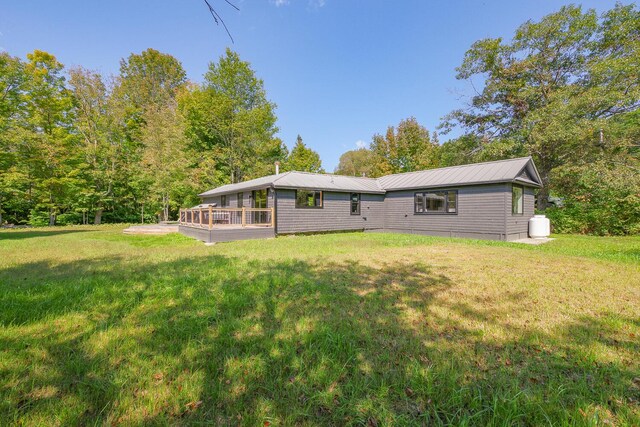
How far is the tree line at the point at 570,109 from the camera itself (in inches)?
527

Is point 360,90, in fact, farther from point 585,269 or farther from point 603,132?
point 585,269

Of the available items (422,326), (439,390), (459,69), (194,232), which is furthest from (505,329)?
(459,69)

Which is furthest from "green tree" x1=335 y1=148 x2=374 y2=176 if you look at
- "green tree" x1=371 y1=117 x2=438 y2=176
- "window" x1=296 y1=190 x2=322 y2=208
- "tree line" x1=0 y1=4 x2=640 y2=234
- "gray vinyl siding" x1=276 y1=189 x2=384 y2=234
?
"window" x1=296 y1=190 x2=322 y2=208

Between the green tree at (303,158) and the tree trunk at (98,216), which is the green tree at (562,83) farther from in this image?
the tree trunk at (98,216)

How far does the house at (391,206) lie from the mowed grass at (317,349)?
22.2 ft

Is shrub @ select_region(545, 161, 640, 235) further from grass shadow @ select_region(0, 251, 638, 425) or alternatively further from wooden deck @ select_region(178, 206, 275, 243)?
wooden deck @ select_region(178, 206, 275, 243)

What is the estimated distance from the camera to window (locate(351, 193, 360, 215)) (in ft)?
48.5

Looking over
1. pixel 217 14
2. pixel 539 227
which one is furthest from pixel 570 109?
pixel 217 14

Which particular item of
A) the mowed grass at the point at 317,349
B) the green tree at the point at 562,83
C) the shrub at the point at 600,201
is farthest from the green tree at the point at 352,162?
the mowed grass at the point at 317,349

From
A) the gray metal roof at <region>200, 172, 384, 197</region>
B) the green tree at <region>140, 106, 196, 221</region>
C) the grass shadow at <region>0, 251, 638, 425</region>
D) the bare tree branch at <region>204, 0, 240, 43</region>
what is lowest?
the grass shadow at <region>0, 251, 638, 425</region>

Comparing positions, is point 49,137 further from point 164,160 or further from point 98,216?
point 98,216

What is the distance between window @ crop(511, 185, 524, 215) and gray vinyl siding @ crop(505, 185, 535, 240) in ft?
0.78

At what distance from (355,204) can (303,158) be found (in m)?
20.4

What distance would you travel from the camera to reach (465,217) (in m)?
12.3
